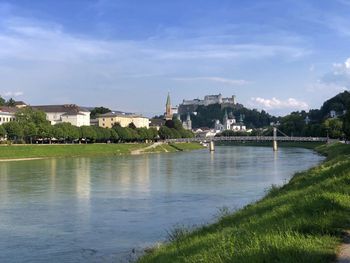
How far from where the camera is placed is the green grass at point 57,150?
6675cm

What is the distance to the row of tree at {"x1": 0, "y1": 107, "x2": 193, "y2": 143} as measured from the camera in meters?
84.4

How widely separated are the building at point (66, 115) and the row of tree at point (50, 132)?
17472mm

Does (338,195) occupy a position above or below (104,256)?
above

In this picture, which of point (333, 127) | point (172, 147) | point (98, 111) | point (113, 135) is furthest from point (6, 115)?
point (333, 127)

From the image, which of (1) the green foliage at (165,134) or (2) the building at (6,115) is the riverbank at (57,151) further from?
(1) the green foliage at (165,134)

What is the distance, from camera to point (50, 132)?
90.1 m

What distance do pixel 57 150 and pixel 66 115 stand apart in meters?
59.0

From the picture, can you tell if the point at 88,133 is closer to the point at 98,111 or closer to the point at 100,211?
the point at 98,111

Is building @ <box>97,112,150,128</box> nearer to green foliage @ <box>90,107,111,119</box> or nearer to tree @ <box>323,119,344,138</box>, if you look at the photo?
green foliage @ <box>90,107,111,119</box>

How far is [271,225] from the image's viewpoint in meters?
8.73

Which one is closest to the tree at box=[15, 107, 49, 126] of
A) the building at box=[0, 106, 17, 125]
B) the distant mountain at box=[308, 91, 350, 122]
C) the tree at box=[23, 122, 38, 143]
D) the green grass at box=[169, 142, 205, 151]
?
the tree at box=[23, 122, 38, 143]

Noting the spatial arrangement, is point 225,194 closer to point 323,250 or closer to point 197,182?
point 197,182

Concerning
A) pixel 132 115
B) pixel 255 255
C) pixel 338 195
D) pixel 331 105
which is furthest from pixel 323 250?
pixel 132 115

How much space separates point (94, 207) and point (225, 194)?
7296 millimetres
